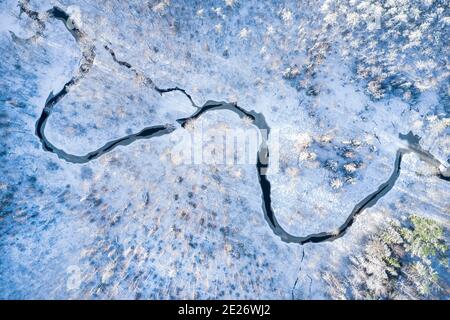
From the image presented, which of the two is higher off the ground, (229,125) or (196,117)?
(196,117)

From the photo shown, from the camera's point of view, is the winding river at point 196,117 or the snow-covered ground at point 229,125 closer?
the snow-covered ground at point 229,125

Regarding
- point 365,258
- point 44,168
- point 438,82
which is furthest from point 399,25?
point 44,168

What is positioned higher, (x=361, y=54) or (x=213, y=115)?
(x=361, y=54)

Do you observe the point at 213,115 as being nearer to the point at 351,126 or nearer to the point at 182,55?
the point at 182,55

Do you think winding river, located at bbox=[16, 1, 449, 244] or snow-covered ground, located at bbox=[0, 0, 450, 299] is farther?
winding river, located at bbox=[16, 1, 449, 244]
